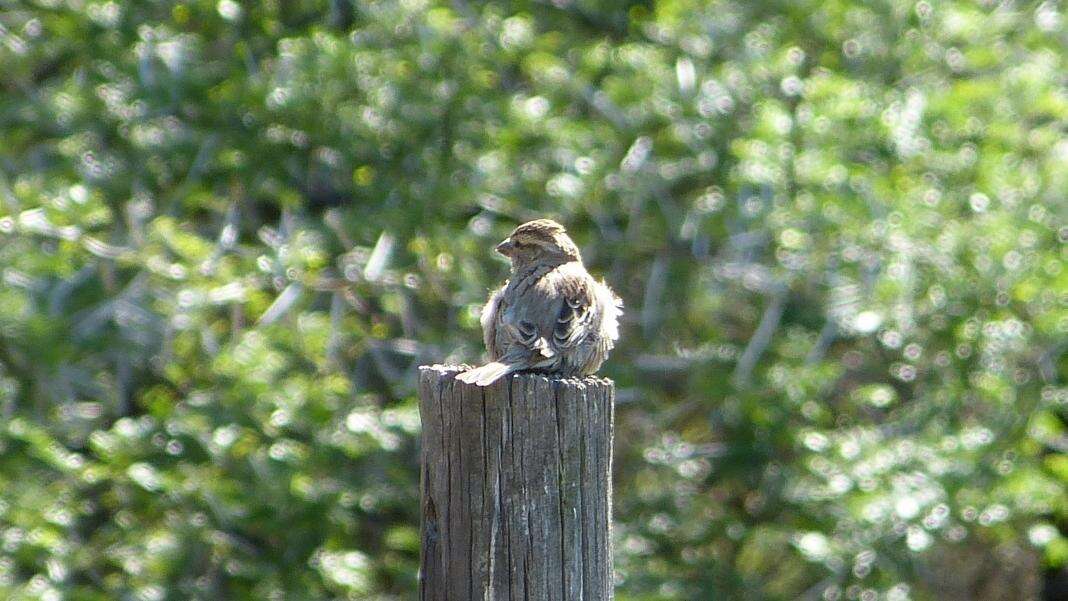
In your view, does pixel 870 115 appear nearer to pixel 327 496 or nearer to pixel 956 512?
pixel 956 512

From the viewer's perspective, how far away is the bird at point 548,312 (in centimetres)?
443

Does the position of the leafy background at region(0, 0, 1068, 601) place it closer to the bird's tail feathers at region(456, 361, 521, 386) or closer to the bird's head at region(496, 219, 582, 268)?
the bird's head at region(496, 219, 582, 268)

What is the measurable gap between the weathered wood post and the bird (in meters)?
0.75

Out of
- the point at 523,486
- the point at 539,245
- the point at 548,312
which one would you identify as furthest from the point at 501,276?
the point at 523,486

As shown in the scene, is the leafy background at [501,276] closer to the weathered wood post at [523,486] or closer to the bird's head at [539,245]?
the bird's head at [539,245]

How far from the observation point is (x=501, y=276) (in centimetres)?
700

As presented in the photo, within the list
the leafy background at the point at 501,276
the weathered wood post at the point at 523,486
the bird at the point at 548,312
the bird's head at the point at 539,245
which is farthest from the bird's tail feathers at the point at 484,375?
the leafy background at the point at 501,276

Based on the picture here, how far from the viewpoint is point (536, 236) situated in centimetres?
535

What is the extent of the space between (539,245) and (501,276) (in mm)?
1642

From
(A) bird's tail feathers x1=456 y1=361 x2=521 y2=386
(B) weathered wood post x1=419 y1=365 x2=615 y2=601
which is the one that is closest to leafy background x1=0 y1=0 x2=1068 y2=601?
(A) bird's tail feathers x1=456 y1=361 x2=521 y2=386

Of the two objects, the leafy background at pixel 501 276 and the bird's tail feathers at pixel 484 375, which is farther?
the leafy background at pixel 501 276

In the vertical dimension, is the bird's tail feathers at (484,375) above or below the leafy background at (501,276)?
→ below

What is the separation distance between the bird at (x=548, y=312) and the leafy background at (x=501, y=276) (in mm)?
1181

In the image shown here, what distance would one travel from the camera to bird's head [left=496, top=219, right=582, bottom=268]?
5345 millimetres
